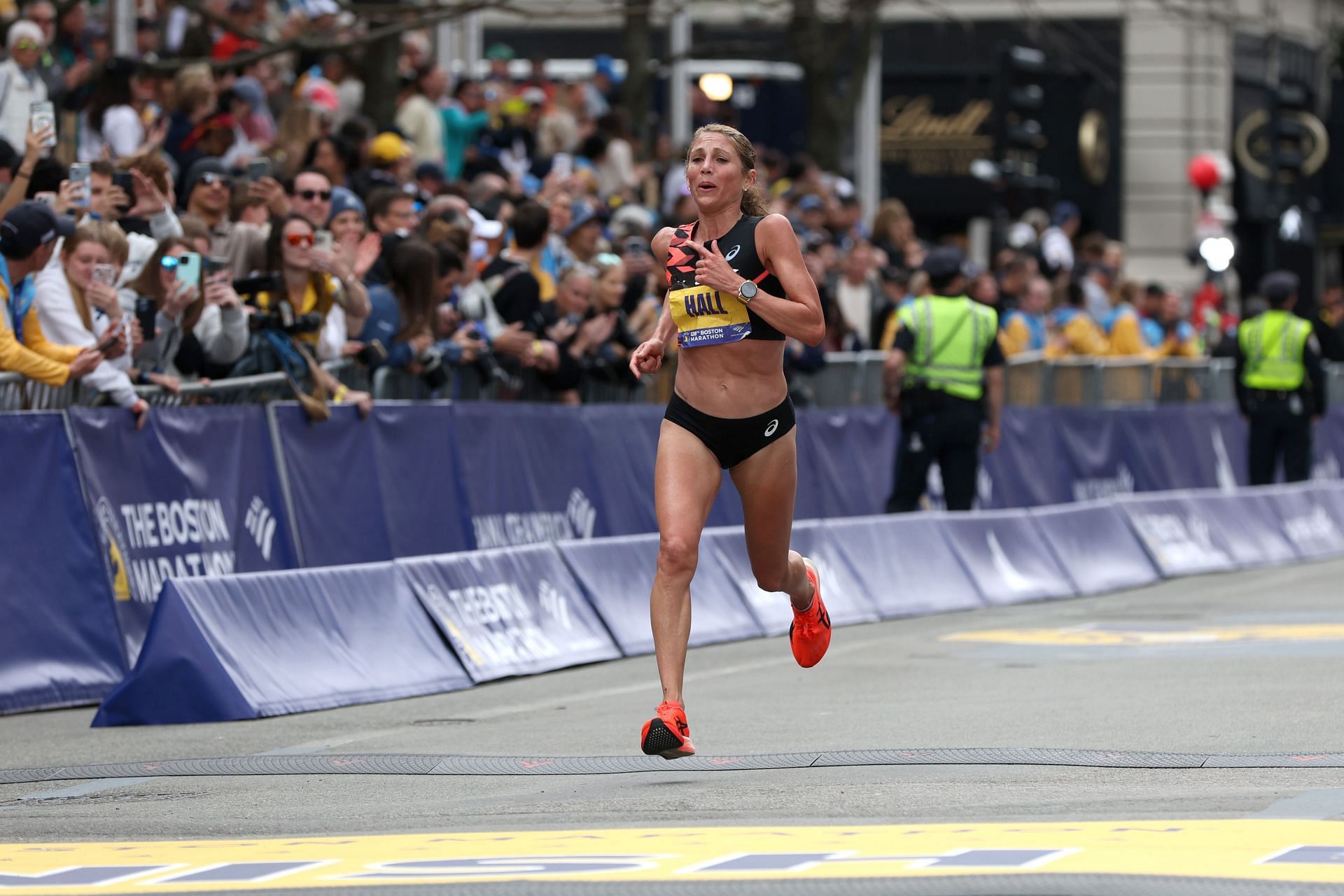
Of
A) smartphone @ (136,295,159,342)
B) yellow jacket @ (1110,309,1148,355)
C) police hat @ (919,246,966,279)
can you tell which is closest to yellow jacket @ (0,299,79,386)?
smartphone @ (136,295,159,342)

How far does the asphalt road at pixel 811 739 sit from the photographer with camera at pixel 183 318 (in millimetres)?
2095

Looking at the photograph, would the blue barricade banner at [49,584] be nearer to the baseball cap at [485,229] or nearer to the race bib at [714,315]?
the race bib at [714,315]

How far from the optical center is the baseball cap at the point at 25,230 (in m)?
11.0

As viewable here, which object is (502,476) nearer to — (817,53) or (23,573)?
(23,573)

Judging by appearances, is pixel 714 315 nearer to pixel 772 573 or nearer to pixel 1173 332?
pixel 772 573

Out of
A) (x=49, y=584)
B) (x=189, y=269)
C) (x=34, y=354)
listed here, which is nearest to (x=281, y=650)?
(x=49, y=584)

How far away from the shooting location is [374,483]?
13.2 metres

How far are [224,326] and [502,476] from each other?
8.14 feet

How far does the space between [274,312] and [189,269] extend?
0.82 meters

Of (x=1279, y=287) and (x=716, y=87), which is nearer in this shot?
(x=1279, y=287)

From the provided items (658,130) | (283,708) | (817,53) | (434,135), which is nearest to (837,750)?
(283,708)

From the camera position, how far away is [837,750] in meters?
8.64

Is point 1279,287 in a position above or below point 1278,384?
above

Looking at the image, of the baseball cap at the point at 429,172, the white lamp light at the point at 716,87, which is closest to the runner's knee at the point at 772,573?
the baseball cap at the point at 429,172
